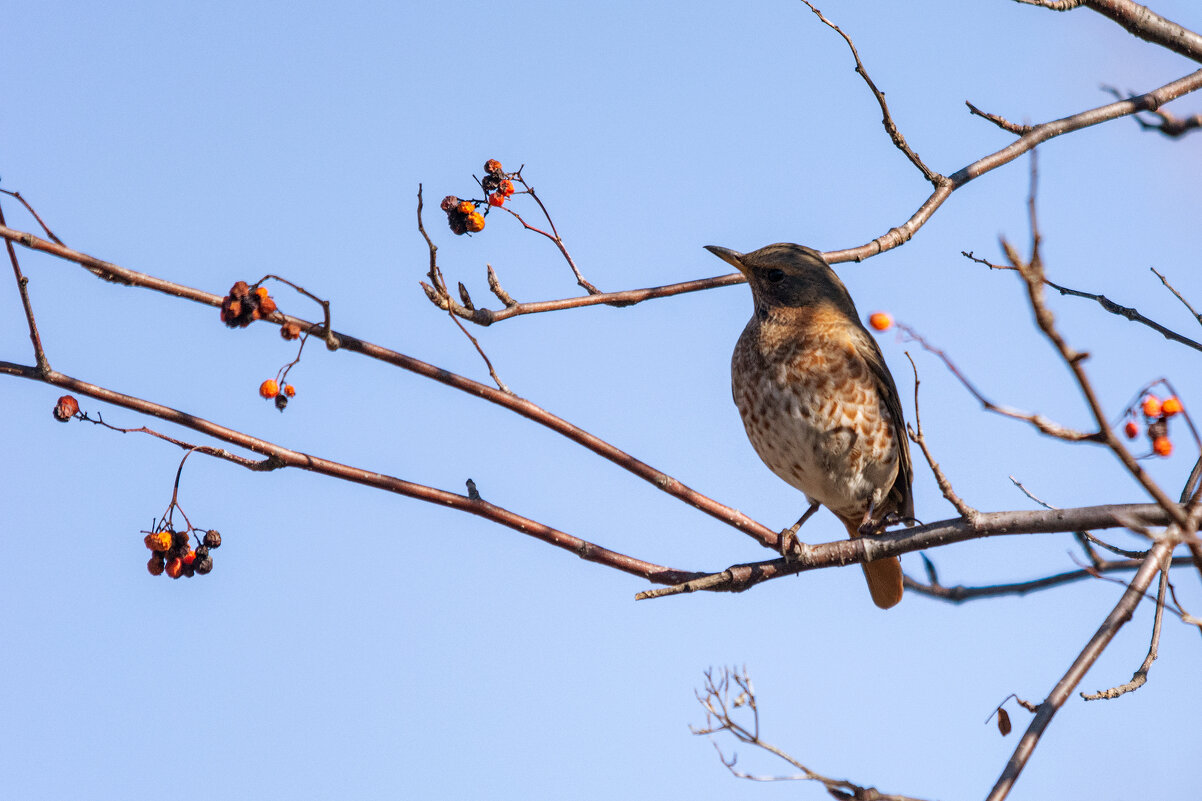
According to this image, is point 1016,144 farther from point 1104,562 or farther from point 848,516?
point 848,516

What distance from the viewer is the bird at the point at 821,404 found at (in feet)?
18.3

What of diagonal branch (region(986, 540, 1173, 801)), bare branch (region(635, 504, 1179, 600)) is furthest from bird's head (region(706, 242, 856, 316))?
diagonal branch (region(986, 540, 1173, 801))

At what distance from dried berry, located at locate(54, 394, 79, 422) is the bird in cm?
317

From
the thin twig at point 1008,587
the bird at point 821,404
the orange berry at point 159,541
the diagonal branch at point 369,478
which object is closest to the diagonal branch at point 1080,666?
the thin twig at point 1008,587

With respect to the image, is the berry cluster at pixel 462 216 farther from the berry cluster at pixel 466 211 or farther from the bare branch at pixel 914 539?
the bare branch at pixel 914 539

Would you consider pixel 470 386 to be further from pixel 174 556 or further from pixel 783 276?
pixel 783 276

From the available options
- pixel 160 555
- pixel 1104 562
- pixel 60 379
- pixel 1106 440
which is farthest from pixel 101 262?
pixel 1104 562

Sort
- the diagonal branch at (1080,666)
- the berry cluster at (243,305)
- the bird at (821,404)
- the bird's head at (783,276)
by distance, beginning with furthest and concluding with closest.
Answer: the bird's head at (783,276) < the bird at (821,404) < the berry cluster at (243,305) < the diagonal branch at (1080,666)

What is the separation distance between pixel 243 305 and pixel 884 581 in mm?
3553

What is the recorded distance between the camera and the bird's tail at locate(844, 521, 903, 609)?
564cm

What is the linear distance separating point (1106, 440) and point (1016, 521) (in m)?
1.70

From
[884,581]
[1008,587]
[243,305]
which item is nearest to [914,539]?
[1008,587]

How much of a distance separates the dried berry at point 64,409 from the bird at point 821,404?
10.4 feet

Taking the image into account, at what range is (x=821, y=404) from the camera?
555 centimetres
